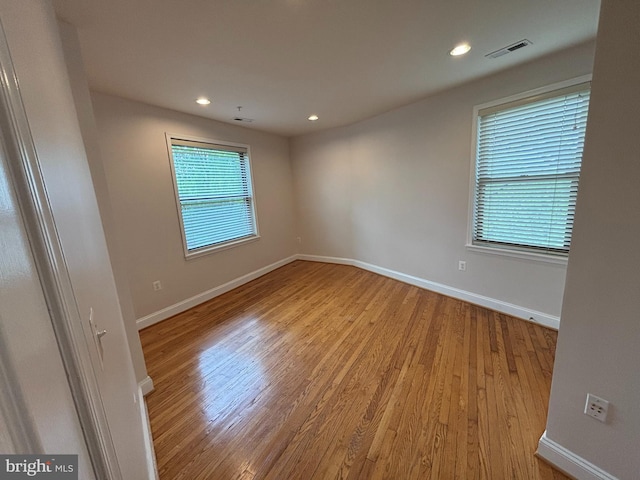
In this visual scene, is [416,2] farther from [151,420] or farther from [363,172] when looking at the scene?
[151,420]

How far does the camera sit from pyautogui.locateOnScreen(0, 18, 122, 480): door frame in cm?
30

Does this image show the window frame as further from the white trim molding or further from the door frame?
the door frame

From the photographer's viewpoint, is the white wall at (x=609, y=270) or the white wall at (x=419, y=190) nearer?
the white wall at (x=609, y=270)

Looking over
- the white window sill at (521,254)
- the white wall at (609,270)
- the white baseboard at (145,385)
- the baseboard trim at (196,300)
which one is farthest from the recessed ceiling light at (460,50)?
the baseboard trim at (196,300)

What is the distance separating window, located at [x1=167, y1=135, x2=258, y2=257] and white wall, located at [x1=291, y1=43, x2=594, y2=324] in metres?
1.23

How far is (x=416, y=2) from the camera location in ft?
4.60

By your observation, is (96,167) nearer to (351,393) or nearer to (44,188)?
(44,188)

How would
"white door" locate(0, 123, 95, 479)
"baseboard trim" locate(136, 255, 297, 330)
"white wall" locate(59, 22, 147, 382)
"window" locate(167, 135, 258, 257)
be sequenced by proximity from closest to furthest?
"white door" locate(0, 123, 95, 479)
"white wall" locate(59, 22, 147, 382)
"baseboard trim" locate(136, 255, 297, 330)
"window" locate(167, 135, 258, 257)

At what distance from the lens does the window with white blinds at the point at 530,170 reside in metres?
2.10

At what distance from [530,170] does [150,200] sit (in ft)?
12.8

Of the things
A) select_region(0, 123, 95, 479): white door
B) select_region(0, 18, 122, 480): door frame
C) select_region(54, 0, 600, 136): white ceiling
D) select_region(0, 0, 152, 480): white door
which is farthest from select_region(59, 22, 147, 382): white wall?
select_region(0, 123, 95, 479): white door

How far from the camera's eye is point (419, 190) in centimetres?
325

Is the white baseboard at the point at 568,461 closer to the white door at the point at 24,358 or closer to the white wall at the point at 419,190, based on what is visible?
the white wall at the point at 419,190

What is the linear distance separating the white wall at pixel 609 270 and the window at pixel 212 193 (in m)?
3.47
